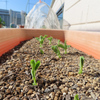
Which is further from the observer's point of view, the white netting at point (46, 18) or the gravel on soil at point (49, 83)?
the white netting at point (46, 18)

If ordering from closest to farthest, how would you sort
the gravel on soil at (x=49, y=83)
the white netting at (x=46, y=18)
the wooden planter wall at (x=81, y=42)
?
the gravel on soil at (x=49, y=83)
the wooden planter wall at (x=81, y=42)
the white netting at (x=46, y=18)

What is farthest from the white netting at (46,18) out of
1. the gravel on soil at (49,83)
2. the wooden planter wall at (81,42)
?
the gravel on soil at (49,83)

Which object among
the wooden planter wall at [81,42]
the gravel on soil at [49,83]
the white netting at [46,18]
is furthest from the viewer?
the white netting at [46,18]

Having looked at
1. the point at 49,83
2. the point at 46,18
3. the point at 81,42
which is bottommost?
the point at 49,83

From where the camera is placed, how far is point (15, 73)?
0.84 m

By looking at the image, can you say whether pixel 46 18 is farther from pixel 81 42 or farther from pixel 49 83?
pixel 49 83

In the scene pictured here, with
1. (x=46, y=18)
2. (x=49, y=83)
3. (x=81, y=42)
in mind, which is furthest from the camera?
(x=46, y=18)

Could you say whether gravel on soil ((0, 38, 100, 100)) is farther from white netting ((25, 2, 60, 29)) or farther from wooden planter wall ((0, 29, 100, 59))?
white netting ((25, 2, 60, 29))

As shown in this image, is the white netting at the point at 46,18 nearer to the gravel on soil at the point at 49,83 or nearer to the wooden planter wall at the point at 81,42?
the wooden planter wall at the point at 81,42

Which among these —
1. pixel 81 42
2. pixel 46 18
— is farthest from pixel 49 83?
pixel 46 18

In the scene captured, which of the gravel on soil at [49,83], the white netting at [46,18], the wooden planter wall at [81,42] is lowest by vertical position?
the gravel on soil at [49,83]

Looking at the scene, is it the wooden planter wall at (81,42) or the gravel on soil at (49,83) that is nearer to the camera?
the gravel on soil at (49,83)

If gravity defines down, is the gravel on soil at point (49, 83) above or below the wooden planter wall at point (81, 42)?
below

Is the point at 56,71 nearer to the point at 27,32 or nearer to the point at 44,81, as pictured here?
the point at 44,81
